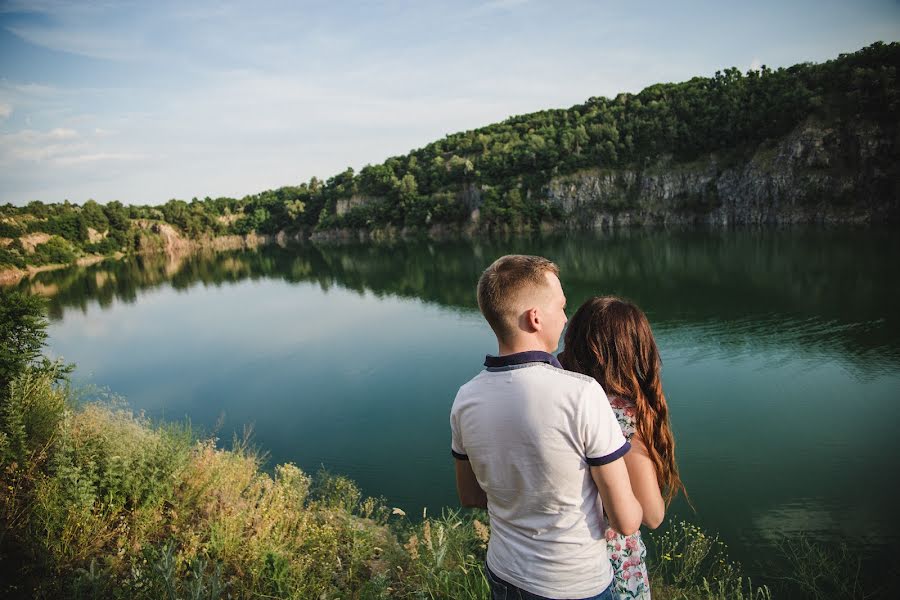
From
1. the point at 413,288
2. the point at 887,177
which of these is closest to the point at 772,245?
the point at 887,177

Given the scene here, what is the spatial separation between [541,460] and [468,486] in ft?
1.81

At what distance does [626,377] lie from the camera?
2.18m

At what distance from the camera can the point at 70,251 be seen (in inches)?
3081

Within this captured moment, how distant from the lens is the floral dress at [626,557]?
2.15 m

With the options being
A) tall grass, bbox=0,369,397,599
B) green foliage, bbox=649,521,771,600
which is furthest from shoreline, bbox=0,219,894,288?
tall grass, bbox=0,369,397,599

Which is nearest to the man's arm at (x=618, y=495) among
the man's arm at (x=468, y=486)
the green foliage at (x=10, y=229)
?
the man's arm at (x=468, y=486)

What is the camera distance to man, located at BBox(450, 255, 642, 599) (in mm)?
1703

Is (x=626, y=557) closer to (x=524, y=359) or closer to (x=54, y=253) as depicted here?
(x=524, y=359)

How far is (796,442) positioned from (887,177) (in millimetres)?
54016

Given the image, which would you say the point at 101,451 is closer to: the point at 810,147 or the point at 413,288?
the point at 413,288

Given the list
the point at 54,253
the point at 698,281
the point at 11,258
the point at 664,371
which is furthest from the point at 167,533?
the point at 54,253

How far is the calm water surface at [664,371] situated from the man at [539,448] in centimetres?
671

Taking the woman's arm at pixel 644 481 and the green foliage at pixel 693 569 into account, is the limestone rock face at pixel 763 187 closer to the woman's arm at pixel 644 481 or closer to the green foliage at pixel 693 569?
the green foliage at pixel 693 569

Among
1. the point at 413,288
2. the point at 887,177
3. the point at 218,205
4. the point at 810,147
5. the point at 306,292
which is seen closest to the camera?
the point at 413,288
